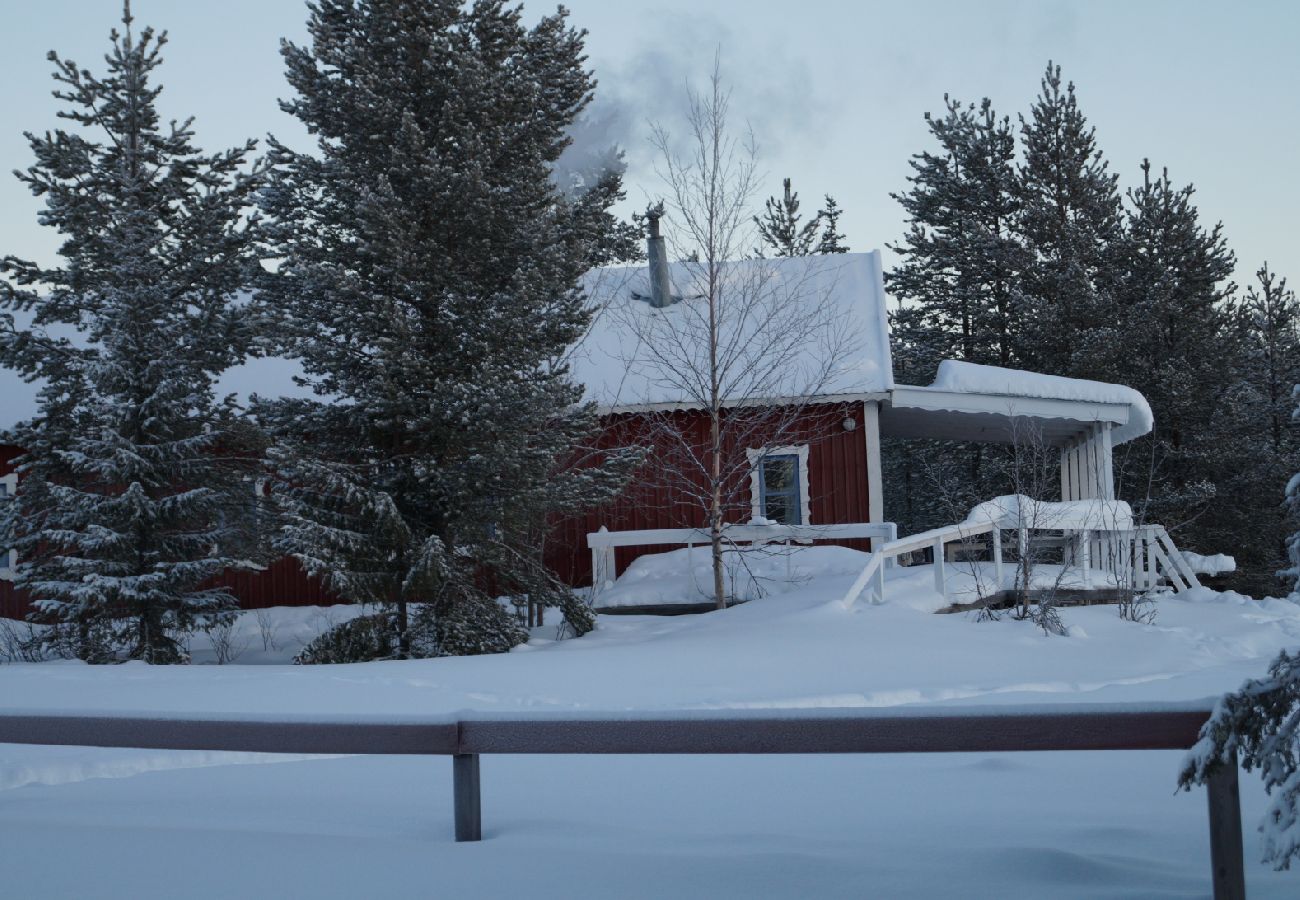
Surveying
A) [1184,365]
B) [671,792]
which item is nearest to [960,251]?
[1184,365]

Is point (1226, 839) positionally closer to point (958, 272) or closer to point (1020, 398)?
point (1020, 398)

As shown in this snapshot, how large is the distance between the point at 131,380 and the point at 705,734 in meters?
11.2

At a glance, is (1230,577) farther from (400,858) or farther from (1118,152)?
(400,858)

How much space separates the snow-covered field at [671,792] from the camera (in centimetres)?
423

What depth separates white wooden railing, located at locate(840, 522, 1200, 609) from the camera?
1269 cm

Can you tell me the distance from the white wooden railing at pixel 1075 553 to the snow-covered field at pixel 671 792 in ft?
1.75

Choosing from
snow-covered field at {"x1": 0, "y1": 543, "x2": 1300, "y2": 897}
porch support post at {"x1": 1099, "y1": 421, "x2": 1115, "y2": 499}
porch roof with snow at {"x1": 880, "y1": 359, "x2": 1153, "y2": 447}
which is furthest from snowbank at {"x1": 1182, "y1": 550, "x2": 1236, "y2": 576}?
snow-covered field at {"x1": 0, "y1": 543, "x2": 1300, "y2": 897}

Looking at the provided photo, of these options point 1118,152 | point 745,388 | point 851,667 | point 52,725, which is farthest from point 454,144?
point 1118,152

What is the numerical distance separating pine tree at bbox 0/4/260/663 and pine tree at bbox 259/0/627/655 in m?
1.42

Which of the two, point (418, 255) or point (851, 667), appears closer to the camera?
point (851, 667)

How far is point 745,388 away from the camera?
16562mm

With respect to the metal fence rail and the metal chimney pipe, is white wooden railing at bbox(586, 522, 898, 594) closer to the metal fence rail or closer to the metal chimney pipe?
the metal chimney pipe

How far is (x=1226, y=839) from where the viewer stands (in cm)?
362

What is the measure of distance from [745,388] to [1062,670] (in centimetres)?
727
